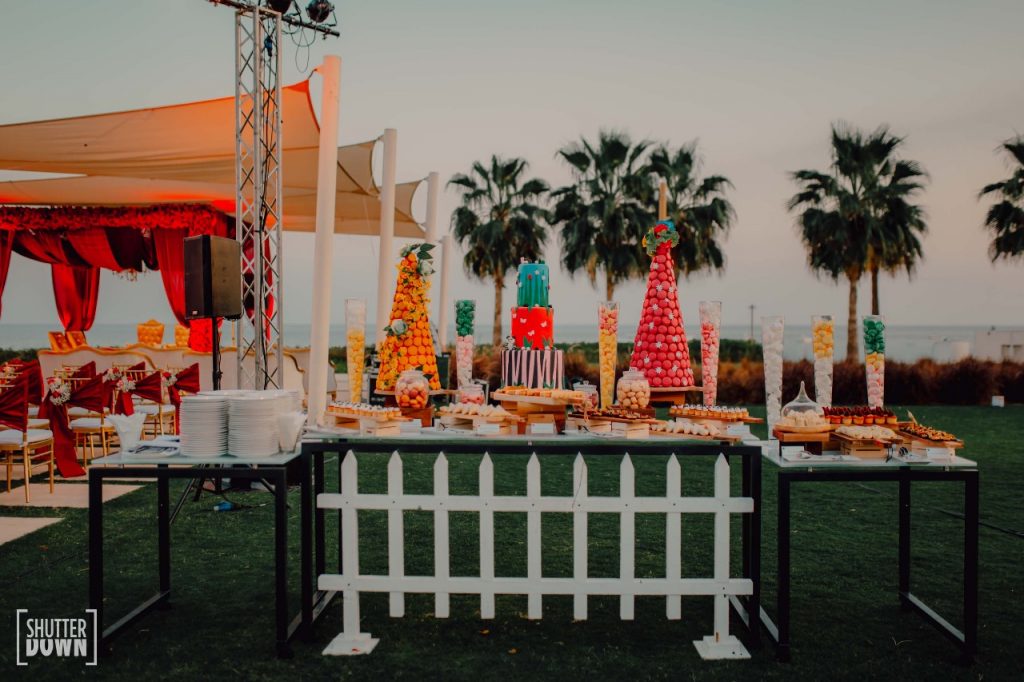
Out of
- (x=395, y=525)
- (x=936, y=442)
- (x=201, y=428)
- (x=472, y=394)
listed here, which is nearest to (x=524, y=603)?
(x=395, y=525)

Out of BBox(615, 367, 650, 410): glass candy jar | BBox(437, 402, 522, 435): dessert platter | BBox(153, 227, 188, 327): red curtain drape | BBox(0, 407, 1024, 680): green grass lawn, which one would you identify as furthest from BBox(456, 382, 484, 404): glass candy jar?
BBox(153, 227, 188, 327): red curtain drape

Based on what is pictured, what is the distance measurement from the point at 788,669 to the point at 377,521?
9.87 ft

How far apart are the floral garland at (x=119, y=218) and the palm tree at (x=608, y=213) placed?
7.98 m

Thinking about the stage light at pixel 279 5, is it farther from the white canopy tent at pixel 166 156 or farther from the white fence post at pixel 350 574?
the white fence post at pixel 350 574

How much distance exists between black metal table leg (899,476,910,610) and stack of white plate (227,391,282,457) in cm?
292

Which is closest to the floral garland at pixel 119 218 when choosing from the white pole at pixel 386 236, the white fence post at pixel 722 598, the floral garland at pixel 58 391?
Answer: the white pole at pixel 386 236

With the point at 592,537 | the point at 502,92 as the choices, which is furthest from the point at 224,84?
the point at 592,537

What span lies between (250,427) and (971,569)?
2955mm

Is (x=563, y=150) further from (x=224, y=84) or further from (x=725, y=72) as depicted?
(x=224, y=84)

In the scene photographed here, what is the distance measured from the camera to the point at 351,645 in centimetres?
303

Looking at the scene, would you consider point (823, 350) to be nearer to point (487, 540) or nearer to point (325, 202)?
point (487, 540)

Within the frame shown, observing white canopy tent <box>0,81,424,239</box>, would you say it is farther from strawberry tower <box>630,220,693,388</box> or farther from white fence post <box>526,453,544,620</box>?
white fence post <box>526,453,544,620</box>

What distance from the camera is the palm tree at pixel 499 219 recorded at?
17500 mm

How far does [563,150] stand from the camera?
16.8 meters
